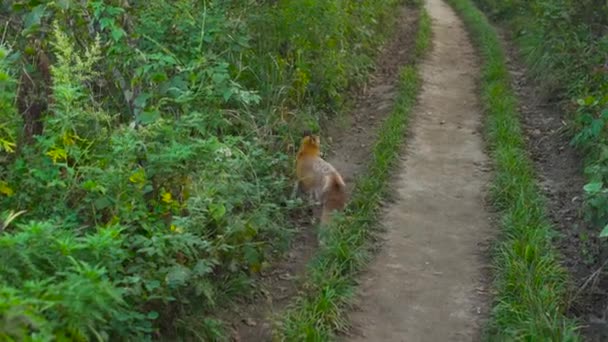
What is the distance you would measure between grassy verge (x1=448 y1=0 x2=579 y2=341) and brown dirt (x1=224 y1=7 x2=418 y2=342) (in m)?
1.48

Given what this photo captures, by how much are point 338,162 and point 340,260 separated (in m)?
2.62

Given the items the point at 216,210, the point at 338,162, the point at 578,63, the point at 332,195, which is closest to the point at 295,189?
the point at 332,195

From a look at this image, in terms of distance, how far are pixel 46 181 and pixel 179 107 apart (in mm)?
1547

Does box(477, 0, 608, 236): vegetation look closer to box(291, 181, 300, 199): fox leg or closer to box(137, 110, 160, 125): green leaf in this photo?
box(291, 181, 300, 199): fox leg

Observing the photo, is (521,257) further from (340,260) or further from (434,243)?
(340,260)

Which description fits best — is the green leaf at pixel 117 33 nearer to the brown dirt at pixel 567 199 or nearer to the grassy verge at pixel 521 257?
the grassy verge at pixel 521 257

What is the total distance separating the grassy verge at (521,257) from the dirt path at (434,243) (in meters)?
0.18

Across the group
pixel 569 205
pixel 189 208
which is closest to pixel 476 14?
pixel 569 205

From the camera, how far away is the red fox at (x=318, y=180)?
21.9 ft

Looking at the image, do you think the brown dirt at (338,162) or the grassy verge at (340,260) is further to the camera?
the brown dirt at (338,162)

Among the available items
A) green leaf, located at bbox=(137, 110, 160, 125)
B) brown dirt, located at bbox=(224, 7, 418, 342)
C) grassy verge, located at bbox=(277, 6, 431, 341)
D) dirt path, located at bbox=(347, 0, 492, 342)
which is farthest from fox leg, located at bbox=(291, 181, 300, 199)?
green leaf, located at bbox=(137, 110, 160, 125)

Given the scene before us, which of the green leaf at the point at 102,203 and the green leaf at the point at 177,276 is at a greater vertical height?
the green leaf at the point at 102,203

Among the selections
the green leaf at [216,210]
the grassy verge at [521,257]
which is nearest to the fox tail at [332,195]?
the grassy verge at [521,257]

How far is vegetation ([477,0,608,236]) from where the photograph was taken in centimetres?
767
